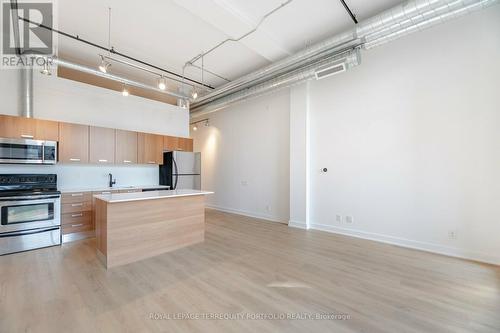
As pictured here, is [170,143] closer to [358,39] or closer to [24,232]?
[24,232]

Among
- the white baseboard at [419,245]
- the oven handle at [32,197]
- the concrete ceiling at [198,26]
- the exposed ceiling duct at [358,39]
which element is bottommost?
the white baseboard at [419,245]

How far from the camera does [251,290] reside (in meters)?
2.41

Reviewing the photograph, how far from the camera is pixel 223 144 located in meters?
7.05

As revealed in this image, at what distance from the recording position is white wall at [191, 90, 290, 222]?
5605 millimetres

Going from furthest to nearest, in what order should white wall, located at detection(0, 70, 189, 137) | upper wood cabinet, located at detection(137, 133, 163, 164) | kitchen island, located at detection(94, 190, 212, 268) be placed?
upper wood cabinet, located at detection(137, 133, 163, 164) < white wall, located at detection(0, 70, 189, 137) < kitchen island, located at detection(94, 190, 212, 268)

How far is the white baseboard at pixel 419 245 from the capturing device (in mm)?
3123

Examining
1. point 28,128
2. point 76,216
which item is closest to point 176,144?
point 76,216

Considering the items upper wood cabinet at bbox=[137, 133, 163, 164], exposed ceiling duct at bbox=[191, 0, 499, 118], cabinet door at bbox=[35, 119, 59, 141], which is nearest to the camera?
exposed ceiling duct at bbox=[191, 0, 499, 118]

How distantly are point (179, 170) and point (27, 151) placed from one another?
9.46 ft

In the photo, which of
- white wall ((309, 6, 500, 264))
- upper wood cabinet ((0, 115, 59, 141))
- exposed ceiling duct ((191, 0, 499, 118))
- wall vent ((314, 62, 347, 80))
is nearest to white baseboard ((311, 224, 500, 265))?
white wall ((309, 6, 500, 264))

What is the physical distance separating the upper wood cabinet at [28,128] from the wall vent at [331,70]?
193 inches

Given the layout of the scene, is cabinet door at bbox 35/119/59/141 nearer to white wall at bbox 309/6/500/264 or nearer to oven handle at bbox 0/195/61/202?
oven handle at bbox 0/195/61/202

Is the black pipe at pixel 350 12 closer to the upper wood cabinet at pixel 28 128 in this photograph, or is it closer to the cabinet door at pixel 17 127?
the upper wood cabinet at pixel 28 128

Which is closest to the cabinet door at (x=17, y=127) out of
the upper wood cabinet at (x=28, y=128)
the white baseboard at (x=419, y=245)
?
the upper wood cabinet at (x=28, y=128)
